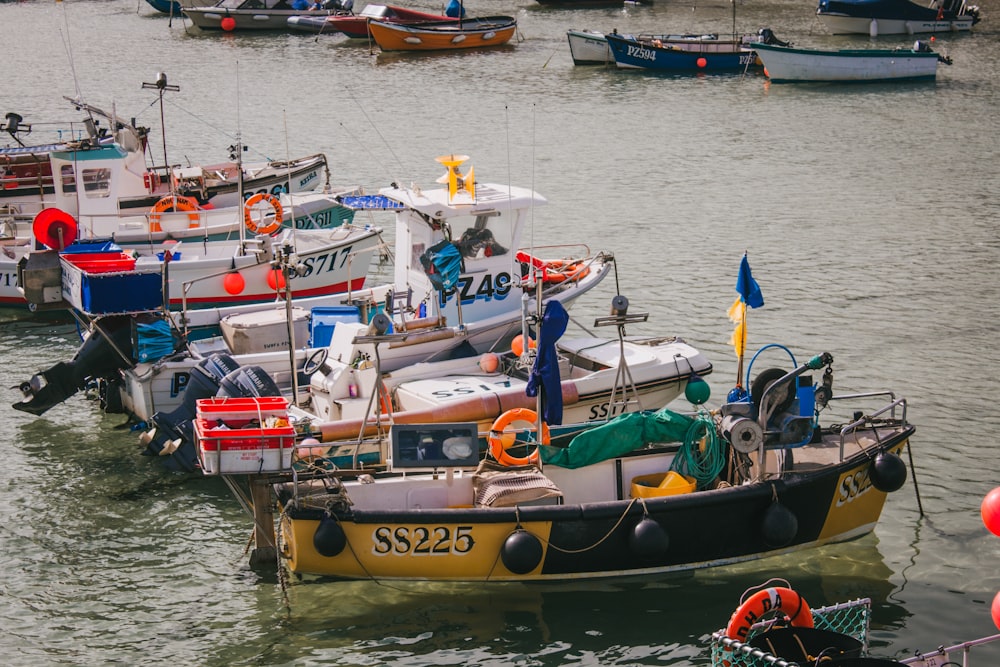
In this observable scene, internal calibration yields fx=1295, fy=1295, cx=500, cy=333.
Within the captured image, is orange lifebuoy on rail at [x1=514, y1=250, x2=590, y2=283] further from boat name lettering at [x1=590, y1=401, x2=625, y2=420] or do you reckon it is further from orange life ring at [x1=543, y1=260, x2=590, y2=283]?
boat name lettering at [x1=590, y1=401, x2=625, y2=420]

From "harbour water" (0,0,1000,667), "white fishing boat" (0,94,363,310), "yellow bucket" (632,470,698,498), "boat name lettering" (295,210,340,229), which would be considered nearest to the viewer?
"harbour water" (0,0,1000,667)

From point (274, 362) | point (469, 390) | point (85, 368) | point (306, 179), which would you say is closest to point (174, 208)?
point (306, 179)

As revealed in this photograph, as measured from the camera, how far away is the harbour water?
12.4m

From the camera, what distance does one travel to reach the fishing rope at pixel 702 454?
1323 centimetres

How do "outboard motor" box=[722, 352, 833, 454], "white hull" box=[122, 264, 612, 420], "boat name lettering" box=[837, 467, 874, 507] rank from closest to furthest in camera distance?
"outboard motor" box=[722, 352, 833, 454]
"boat name lettering" box=[837, 467, 874, 507]
"white hull" box=[122, 264, 612, 420]

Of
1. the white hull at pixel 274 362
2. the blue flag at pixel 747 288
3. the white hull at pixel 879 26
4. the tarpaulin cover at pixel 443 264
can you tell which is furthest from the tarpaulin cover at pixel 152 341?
the white hull at pixel 879 26

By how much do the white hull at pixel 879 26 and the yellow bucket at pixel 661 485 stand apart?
46028mm

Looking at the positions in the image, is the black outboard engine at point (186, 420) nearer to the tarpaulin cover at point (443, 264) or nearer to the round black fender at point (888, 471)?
the tarpaulin cover at point (443, 264)

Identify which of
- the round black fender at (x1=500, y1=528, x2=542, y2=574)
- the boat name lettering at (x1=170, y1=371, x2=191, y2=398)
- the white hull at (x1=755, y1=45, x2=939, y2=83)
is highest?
the white hull at (x1=755, y1=45, x2=939, y2=83)

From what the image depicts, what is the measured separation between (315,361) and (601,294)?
308 inches

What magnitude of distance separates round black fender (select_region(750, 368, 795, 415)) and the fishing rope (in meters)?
0.54

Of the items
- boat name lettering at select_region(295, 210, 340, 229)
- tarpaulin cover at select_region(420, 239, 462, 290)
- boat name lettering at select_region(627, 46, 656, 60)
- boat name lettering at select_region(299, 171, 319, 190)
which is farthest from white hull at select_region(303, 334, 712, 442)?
boat name lettering at select_region(627, 46, 656, 60)

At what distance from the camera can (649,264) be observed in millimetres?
24922

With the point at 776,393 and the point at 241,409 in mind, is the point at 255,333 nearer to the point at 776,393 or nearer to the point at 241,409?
the point at 241,409
